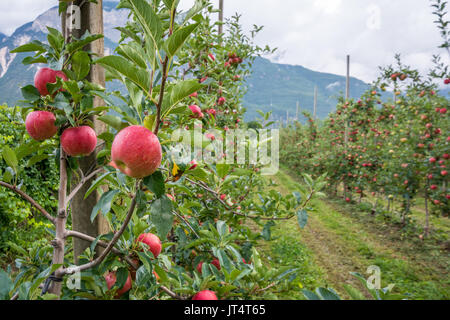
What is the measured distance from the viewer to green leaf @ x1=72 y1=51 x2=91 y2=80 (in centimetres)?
65

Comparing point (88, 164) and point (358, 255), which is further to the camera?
point (358, 255)

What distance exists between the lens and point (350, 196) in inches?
257

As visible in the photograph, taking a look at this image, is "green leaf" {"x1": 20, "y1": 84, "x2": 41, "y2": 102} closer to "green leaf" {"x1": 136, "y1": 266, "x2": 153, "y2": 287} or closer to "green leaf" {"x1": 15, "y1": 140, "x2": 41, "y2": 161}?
"green leaf" {"x1": 15, "y1": 140, "x2": 41, "y2": 161}

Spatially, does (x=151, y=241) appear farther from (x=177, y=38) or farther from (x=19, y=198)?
(x=19, y=198)

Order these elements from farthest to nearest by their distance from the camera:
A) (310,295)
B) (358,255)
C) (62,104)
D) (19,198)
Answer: (358,255) → (19,198) → (62,104) → (310,295)

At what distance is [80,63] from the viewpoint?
66 cm

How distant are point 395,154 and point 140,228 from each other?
471cm

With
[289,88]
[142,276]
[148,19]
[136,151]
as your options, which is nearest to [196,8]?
[148,19]

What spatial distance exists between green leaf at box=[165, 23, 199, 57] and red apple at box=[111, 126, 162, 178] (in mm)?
140

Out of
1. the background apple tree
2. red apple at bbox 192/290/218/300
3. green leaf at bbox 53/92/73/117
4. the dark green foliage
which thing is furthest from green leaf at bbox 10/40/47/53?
the dark green foliage

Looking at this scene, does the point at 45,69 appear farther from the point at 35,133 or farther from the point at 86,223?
the point at 86,223

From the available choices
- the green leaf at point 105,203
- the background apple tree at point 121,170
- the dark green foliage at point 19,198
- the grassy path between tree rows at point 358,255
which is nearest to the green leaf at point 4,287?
the background apple tree at point 121,170

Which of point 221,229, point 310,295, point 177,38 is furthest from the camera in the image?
point 221,229

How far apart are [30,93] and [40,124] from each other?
0.08 metres
